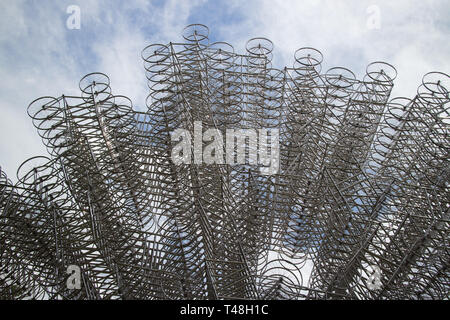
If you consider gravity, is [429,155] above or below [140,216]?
above

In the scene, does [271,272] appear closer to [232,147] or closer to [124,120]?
[232,147]

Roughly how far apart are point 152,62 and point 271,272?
11.0 m

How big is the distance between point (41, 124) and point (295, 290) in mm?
11880

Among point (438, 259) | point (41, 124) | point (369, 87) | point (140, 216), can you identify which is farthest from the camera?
point (369, 87)

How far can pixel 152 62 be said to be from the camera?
25391 mm

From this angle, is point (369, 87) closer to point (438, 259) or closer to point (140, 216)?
point (438, 259)

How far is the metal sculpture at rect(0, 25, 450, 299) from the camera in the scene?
67.2ft

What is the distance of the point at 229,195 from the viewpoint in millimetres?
22984

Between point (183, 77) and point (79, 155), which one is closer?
point (79, 155)

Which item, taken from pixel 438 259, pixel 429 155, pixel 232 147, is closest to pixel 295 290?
pixel 438 259

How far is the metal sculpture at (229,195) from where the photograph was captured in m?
20.5
